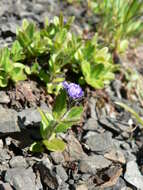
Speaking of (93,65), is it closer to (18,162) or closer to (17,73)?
(17,73)

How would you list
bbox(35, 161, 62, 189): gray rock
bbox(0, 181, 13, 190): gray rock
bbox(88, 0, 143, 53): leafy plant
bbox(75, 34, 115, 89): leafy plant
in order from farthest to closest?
1. bbox(88, 0, 143, 53): leafy plant
2. bbox(75, 34, 115, 89): leafy plant
3. bbox(35, 161, 62, 189): gray rock
4. bbox(0, 181, 13, 190): gray rock

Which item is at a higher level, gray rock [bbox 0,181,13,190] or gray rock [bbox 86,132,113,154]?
gray rock [bbox 86,132,113,154]

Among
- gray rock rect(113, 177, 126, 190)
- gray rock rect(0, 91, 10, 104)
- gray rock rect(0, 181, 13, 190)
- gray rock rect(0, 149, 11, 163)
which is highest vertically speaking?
gray rock rect(0, 91, 10, 104)

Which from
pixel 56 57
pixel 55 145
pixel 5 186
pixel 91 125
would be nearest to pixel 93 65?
pixel 56 57

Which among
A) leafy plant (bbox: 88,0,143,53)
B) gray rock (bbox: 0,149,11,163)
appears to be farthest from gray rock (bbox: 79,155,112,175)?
leafy plant (bbox: 88,0,143,53)

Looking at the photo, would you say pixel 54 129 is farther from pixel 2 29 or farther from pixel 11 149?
pixel 2 29

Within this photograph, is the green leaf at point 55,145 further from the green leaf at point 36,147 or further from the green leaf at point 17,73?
the green leaf at point 17,73

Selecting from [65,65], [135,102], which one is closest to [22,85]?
[65,65]

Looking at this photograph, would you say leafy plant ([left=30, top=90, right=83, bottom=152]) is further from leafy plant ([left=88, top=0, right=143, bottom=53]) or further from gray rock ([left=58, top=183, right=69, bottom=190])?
leafy plant ([left=88, top=0, right=143, bottom=53])

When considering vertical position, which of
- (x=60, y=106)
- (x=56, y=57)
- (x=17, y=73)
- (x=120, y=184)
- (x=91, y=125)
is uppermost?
(x=56, y=57)
